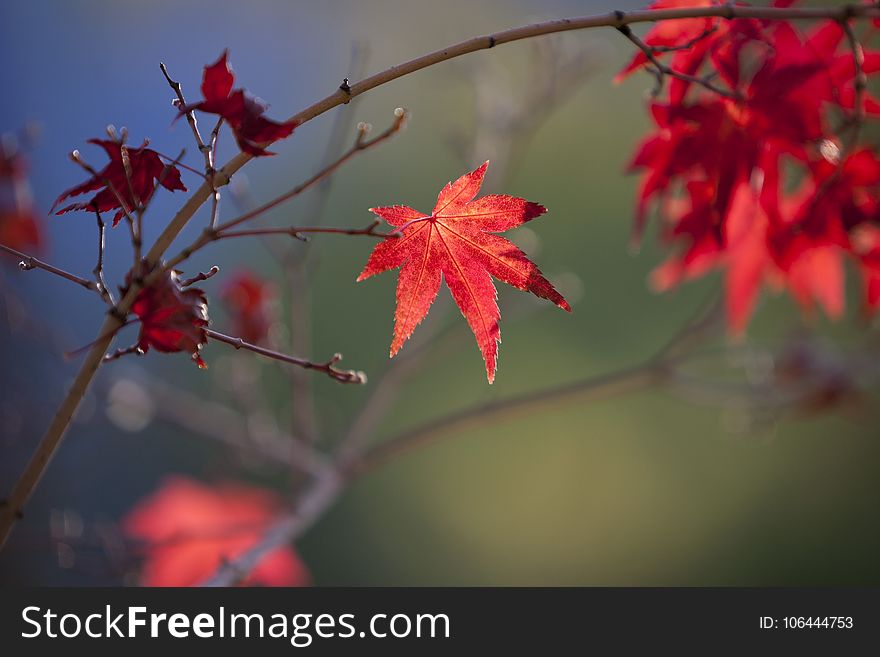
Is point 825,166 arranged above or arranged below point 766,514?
below

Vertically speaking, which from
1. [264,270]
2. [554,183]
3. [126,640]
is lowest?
[126,640]

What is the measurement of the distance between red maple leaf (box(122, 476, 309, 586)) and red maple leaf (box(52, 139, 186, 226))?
0.82 meters

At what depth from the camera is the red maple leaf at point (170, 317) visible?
0.53m

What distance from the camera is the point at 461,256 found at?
617 millimetres

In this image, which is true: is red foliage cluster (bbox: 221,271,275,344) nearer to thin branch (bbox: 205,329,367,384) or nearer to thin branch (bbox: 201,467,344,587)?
thin branch (bbox: 201,467,344,587)

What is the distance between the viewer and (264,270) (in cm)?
364

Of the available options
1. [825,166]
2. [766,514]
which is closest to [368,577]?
[766,514]

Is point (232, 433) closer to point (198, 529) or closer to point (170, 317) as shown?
point (198, 529)

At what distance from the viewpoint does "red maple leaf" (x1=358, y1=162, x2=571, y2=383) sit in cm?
59

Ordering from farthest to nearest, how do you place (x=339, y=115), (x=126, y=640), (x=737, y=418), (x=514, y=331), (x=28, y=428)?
(x=514, y=331) → (x=737, y=418) → (x=28, y=428) → (x=339, y=115) → (x=126, y=640)

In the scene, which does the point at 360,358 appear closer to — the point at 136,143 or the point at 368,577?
the point at 368,577

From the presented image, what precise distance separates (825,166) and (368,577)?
277 centimetres

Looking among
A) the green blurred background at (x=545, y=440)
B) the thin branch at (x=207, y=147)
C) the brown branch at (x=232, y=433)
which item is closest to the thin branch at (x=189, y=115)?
the thin branch at (x=207, y=147)

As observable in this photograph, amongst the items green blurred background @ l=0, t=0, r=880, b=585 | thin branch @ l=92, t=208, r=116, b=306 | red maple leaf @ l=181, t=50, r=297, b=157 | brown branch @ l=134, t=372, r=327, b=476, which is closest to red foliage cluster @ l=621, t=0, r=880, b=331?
red maple leaf @ l=181, t=50, r=297, b=157
